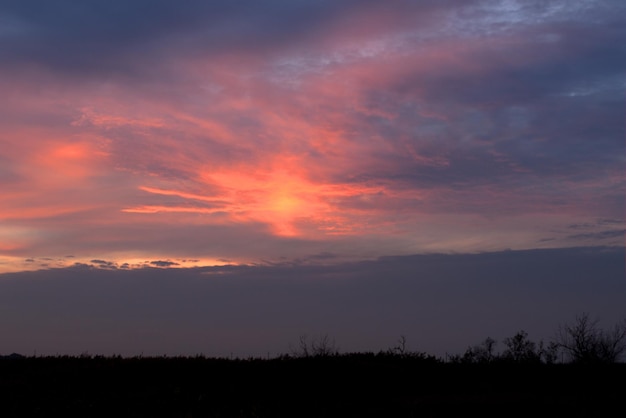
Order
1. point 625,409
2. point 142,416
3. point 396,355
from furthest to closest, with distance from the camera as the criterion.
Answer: point 396,355 → point 142,416 → point 625,409

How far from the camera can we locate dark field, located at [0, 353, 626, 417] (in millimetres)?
20328

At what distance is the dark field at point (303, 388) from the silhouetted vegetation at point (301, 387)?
4 cm

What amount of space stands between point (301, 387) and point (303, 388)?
0.16 meters

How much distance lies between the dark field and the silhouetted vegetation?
0.12 feet

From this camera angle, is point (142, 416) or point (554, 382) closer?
point (142, 416)

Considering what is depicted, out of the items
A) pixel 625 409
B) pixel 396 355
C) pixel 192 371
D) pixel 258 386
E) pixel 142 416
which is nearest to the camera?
pixel 625 409

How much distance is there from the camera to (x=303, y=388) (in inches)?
963

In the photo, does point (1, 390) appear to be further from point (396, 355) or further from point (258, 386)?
point (396, 355)

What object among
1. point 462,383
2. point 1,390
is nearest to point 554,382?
point 462,383

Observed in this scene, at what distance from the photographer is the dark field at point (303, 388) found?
20.3 metres

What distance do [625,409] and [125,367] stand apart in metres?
18.7

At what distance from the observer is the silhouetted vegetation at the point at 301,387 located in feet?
66.9

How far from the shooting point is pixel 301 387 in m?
24.6

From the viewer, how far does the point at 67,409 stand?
22.0m
